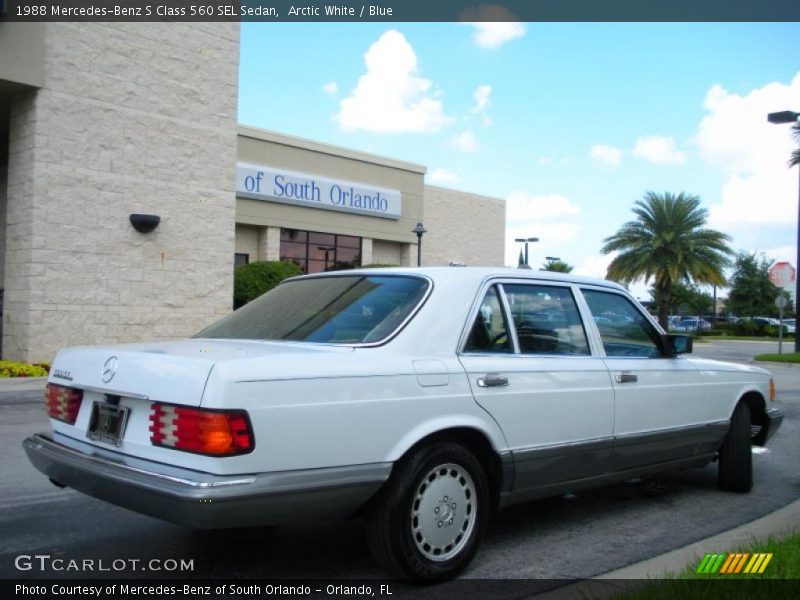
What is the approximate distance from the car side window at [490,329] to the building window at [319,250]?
22.9 m

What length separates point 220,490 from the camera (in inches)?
127

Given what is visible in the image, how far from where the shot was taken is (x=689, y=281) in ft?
120

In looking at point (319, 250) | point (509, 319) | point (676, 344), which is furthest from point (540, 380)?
point (319, 250)

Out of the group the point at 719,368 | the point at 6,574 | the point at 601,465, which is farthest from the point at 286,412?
the point at 719,368

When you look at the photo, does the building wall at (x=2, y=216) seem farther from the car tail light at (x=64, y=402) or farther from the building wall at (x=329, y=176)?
the car tail light at (x=64, y=402)

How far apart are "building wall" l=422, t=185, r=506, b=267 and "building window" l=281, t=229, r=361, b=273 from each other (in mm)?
4049

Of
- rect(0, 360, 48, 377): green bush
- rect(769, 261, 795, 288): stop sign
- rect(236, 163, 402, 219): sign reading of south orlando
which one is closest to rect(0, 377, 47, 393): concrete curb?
rect(0, 360, 48, 377): green bush

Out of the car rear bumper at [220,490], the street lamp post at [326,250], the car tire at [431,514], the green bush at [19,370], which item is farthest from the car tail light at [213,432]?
the street lamp post at [326,250]

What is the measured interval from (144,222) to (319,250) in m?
13.0

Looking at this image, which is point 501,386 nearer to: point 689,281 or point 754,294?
point 689,281

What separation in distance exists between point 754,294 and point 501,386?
59916mm

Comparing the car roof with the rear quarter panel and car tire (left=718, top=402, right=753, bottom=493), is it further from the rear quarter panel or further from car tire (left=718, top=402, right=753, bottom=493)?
car tire (left=718, top=402, right=753, bottom=493)

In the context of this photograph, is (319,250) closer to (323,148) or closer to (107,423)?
(323,148)

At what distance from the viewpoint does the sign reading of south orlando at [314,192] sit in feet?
85.3
